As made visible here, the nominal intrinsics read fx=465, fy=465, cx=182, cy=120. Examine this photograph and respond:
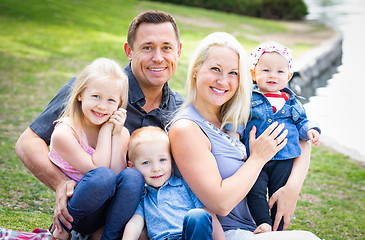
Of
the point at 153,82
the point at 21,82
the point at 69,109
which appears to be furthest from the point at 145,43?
the point at 21,82

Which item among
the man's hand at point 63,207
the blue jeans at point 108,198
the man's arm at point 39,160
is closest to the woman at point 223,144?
the blue jeans at point 108,198

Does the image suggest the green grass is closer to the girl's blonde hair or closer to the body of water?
the body of water

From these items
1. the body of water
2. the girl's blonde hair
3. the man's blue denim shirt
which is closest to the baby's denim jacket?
the man's blue denim shirt

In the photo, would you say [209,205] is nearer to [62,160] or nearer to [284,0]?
[62,160]

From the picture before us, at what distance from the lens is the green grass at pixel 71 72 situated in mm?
4820

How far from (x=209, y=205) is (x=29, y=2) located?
15.3 meters

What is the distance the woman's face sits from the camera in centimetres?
287

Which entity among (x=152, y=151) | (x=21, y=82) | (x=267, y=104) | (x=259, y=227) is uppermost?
(x=267, y=104)

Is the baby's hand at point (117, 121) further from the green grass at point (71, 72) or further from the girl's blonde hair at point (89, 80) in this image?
the green grass at point (71, 72)

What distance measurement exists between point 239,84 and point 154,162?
0.73m

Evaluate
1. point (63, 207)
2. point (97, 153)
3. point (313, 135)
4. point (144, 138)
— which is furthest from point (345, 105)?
point (63, 207)

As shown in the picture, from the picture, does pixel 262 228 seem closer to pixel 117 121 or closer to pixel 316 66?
pixel 117 121

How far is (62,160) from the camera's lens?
9.96 feet

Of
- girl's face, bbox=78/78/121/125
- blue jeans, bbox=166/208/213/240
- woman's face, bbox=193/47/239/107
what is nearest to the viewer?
blue jeans, bbox=166/208/213/240
